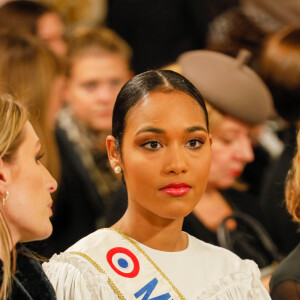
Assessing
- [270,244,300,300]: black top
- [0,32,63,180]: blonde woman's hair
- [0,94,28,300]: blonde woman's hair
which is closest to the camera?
[0,94,28,300]: blonde woman's hair

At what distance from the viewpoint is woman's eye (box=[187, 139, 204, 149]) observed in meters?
1.80

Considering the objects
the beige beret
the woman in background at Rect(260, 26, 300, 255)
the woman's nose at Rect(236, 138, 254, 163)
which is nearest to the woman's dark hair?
the beige beret

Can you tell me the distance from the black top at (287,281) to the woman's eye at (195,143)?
439 mm

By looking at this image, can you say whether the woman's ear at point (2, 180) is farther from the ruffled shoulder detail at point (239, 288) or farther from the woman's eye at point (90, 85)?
the woman's eye at point (90, 85)

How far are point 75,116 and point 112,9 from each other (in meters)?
1.05

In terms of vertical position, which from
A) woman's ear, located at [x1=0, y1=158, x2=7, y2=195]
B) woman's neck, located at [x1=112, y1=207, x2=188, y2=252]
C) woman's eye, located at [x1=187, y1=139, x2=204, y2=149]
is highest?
woman's eye, located at [x1=187, y1=139, x2=204, y2=149]

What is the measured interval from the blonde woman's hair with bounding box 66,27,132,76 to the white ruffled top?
2.10 meters

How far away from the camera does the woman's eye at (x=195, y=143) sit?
5.89 feet

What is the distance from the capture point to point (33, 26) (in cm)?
399

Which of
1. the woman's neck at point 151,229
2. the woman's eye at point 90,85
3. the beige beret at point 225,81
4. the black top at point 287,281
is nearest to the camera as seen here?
the woman's neck at point 151,229

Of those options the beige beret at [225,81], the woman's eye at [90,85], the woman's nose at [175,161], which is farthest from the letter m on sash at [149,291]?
the woman's eye at [90,85]

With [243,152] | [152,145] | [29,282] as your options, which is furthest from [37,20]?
[29,282]

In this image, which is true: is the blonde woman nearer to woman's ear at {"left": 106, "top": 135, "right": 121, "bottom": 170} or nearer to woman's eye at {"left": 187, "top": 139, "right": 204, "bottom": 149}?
woman's ear at {"left": 106, "top": 135, "right": 121, "bottom": 170}

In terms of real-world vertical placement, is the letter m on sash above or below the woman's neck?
below
